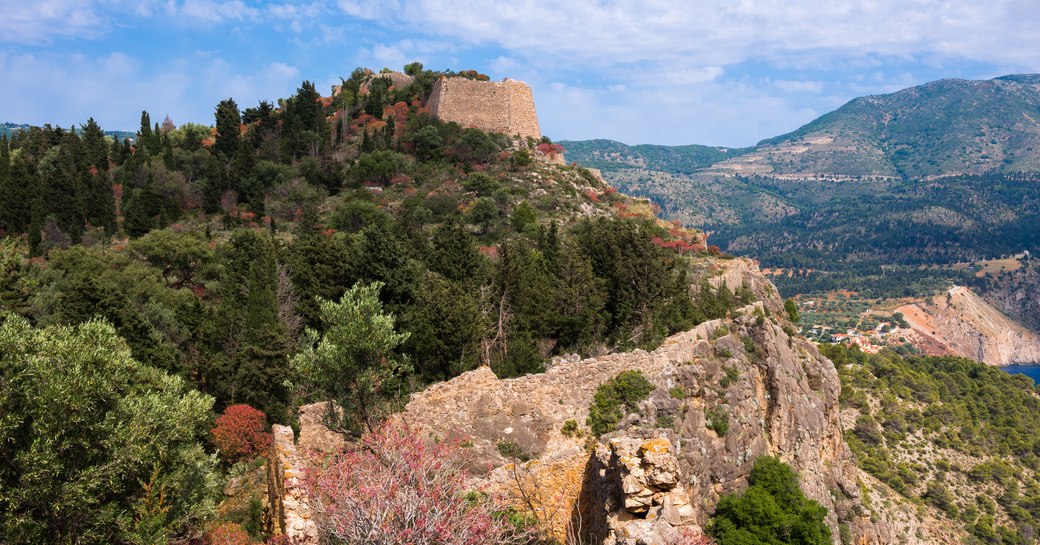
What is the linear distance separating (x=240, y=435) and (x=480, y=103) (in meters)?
53.3

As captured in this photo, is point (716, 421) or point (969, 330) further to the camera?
point (969, 330)

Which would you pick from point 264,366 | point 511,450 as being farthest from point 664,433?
point 264,366

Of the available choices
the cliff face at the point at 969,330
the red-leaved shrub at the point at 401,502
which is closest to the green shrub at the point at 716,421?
the red-leaved shrub at the point at 401,502

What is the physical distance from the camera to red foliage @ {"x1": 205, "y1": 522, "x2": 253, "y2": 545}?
14.8 meters

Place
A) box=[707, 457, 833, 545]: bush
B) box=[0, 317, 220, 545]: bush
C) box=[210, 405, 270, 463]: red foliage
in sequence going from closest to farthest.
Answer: box=[0, 317, 220, 545]: bush
box=[707, 457, 833, 545]: bush
box=[210, 405, 270, 463]: red foliage

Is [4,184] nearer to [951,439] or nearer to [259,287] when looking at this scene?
[259,287]

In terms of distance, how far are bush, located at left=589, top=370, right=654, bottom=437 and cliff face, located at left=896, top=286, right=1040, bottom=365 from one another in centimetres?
14596

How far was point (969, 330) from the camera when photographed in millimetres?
160125

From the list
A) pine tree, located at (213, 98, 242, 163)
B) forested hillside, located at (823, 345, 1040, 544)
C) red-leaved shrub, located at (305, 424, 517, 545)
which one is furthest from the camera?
pine tree, located at (213, 98, 242, 163)

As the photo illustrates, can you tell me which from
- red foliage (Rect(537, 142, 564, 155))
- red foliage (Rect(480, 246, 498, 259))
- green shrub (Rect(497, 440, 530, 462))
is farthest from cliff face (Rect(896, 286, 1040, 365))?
green shrub (Rect(497, 440, 530, 462))

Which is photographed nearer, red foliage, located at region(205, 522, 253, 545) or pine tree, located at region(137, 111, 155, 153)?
red foliage, located at region(205, 522, 253, 545)

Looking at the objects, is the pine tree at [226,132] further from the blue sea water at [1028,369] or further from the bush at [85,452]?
the blue sea water at [1028,369]

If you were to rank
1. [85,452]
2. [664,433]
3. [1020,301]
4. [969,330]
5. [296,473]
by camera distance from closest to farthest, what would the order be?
[296,473]
[85,452]
[664,433]
[969,330]
[1020,301]

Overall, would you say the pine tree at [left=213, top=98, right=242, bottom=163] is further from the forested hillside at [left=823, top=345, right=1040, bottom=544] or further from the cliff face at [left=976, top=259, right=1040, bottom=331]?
the cliff face at [left=976, top=259, right=1040, bottom=331]
